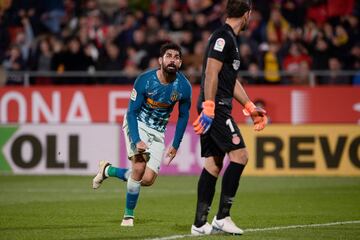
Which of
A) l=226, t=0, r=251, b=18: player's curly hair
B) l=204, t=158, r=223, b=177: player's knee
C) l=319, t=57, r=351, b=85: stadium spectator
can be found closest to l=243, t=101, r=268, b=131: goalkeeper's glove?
l=204, t=158, r=223, b=177: player's knee

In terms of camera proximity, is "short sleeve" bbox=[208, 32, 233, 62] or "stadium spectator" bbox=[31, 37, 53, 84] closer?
"short sleeve" bbox=[208, 32, 233, 62]

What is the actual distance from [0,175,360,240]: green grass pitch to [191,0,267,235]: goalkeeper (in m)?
0.32

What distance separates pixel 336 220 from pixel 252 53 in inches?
435

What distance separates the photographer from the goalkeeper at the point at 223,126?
30.8ft

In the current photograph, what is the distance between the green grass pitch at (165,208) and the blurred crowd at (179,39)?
379cm

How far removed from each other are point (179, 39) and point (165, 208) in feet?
32.5

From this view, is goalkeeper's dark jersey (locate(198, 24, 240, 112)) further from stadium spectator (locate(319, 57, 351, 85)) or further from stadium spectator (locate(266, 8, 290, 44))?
stadium spectator (locate(266, 8, 290, 44))

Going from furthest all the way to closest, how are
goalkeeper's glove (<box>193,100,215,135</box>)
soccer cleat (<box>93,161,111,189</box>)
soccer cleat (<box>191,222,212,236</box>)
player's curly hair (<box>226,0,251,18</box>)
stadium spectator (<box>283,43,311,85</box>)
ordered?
stadium spectator (<box>283,43,311,85</box>) < soccer cleat (<box>93,161,111,189</box>) < soccer cleat (<box>191,222,212,236</box>) < player's curly hair (<box>226,0,251,18</box>) < goalkeeper's glove (<box>193,100,215,135</box>)

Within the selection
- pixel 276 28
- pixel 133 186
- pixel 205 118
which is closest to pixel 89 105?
pixel 276 28

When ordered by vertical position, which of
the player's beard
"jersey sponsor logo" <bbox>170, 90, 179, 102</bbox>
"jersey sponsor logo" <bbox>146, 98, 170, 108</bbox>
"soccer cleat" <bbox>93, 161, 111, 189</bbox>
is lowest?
"soccer cleat" <bbox>93, 161, 111, 189</bbox>

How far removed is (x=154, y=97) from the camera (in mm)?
10859

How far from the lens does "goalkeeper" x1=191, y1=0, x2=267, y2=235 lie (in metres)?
9.40

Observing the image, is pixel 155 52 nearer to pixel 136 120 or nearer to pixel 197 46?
pixel 197 46

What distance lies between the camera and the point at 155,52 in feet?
72.9
